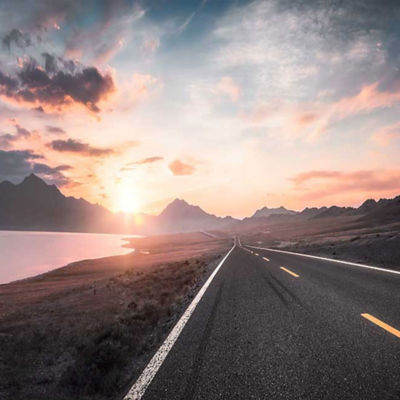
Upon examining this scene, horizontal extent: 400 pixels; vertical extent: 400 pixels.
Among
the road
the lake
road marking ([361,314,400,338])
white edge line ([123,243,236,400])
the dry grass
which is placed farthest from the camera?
the lake

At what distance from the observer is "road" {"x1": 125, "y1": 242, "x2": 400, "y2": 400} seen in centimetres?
314

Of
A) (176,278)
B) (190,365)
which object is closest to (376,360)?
(190,365)

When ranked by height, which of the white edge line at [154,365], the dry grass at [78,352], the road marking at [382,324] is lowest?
the dry grass at [78,352]

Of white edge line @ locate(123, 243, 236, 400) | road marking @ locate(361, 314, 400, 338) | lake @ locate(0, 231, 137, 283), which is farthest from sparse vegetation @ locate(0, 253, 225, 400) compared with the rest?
lake @ locate(0, 231, 137, 283)

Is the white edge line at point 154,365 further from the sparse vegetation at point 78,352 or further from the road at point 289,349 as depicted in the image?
the sparse vegetation at point 78,352

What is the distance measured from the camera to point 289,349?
420 cm

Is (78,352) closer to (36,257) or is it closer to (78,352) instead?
(78,352)

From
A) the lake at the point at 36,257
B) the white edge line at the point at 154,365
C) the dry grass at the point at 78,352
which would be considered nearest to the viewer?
the white edge line at the point at 154,365

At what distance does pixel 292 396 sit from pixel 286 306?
3.80 metres

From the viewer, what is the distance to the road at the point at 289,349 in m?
3.14

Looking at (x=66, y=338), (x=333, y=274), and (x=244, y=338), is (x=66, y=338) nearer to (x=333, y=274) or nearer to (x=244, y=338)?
(x=244, y=338)

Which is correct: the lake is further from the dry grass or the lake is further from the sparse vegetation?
the sparse vegetation

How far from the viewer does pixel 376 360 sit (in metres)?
3.62

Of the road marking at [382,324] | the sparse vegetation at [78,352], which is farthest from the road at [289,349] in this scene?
the sparse vegetation at [78,352]
